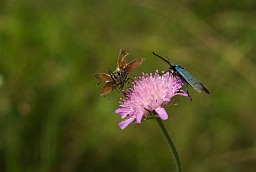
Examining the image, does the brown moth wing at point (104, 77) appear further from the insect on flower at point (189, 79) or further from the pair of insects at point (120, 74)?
the insect on flower at point (189, 79)

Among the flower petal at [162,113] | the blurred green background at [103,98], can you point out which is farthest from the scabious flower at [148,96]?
the blurred green background at [103,98]

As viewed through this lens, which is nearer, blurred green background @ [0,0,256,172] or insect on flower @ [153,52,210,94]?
insect on flower @ [153,52,210,94]

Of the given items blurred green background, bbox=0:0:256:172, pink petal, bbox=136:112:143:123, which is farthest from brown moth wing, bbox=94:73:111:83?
blurred green background, bbox=0:0:256:172

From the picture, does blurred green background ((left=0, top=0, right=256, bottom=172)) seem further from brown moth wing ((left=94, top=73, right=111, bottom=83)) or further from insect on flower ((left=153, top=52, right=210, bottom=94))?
insect on flower ((left=153, top=52, right=210, bottom=94))

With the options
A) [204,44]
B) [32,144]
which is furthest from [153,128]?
[204,44]

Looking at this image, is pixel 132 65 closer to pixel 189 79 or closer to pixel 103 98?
pixel 189 79

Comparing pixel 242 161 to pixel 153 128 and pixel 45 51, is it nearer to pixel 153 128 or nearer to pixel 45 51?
pixel 153 128
